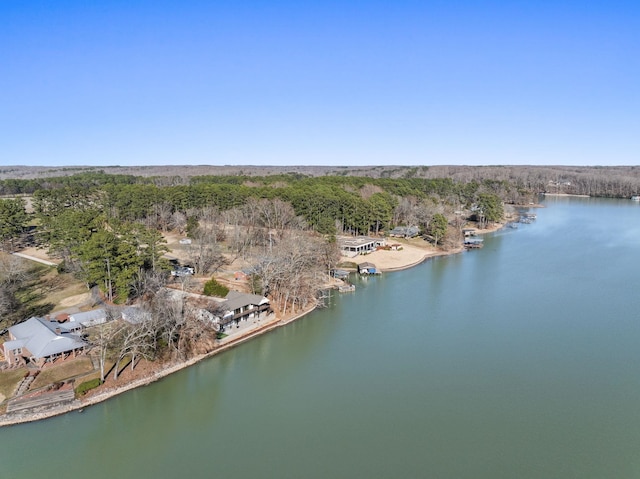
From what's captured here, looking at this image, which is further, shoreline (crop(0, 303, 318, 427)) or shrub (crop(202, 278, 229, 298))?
shrub (crop(202, 278, 229, 298))

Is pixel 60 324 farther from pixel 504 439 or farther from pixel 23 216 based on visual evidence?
pixel 23 216

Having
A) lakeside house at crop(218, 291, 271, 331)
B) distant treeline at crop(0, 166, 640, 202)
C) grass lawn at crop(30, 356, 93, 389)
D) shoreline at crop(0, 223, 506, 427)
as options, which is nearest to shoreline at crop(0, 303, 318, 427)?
shoreline at crop(0, 223, 506, 427)

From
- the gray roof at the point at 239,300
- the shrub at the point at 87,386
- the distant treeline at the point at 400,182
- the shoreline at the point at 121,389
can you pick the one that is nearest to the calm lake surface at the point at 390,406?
the shoreline at the point at 121,389

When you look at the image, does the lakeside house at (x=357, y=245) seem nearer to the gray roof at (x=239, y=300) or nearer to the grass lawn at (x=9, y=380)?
the gray roof at (x=239, y=300)

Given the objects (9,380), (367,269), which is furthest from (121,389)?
(367,269)

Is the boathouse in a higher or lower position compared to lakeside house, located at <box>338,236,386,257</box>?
lower

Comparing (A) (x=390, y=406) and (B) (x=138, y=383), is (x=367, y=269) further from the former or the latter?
(B) (x=138, y=383)

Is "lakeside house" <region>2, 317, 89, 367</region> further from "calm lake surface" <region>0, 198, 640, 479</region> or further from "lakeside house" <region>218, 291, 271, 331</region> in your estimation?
"lakeside house" <region>218, 291, 271, 331</region>
